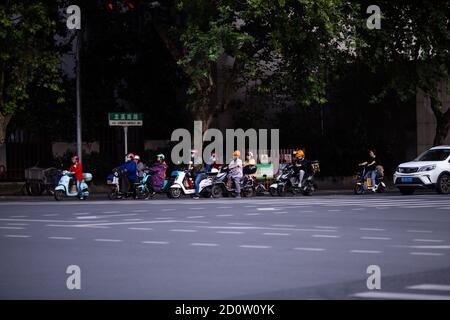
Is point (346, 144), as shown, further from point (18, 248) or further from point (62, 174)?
point (18, 248)

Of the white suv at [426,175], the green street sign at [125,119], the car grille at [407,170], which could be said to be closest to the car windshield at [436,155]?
the white suv at [426,175]

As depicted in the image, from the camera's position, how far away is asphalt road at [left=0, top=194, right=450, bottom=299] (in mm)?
10906

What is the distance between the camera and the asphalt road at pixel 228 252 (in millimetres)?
10906

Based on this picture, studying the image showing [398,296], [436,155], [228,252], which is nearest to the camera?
[398,296]

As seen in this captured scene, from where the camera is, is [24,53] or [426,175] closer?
[426,175]

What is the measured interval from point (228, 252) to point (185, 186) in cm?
2048

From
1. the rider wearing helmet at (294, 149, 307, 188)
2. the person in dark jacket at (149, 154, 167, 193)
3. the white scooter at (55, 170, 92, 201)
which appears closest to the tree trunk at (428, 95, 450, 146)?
the rider wearing helmet at (294, 149, 307, 188)

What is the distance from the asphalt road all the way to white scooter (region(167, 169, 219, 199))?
8.33 m

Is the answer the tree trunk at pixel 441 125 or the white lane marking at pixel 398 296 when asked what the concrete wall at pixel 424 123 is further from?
the white lane marking at pixel 398 296

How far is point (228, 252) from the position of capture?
1507 centimetres

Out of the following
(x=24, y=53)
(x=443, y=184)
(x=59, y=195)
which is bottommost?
(x=59, y=195)

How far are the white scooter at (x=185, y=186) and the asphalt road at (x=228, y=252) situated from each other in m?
8.33

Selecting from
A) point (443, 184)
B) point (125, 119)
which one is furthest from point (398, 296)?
point (125, 119)

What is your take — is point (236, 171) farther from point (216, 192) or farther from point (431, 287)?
point (431, 287)
